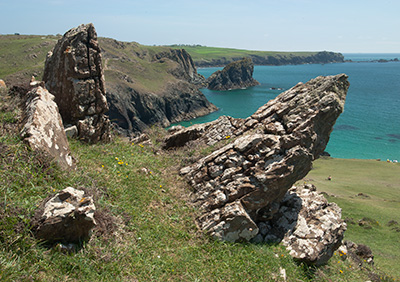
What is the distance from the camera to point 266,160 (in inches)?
390

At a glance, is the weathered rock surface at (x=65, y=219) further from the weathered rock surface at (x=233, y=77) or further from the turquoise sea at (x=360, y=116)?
the weathered rock surface at (x=233, y=77)

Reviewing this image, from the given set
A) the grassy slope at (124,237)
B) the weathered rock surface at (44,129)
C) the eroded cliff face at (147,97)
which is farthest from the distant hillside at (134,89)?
the grassy slope at (124,237)

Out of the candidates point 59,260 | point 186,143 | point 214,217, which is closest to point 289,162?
point 214,217

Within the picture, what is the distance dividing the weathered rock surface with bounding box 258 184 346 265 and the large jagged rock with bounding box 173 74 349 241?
63 centimetres

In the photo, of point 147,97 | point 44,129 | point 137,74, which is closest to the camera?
point 44,129

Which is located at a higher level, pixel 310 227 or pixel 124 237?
pixel 124 237

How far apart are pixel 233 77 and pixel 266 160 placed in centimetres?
15701

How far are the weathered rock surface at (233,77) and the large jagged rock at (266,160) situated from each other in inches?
5751

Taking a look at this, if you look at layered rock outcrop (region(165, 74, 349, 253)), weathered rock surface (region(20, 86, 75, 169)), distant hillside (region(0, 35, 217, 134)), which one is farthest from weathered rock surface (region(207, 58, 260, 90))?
weathered rock surface (region(20, 86, 75, 169))

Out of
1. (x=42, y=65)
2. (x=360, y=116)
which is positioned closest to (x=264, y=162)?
(x=42, y=65)

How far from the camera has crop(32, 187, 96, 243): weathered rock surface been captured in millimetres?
5652

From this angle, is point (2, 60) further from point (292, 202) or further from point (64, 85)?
point (292, 202)

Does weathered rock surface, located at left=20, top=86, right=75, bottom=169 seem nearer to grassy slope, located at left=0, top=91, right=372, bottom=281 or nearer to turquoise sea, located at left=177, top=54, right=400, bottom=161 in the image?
grassy slope, located at left=0, top=91, right=372, bottom=281

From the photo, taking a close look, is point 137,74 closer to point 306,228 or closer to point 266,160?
point 266,160
